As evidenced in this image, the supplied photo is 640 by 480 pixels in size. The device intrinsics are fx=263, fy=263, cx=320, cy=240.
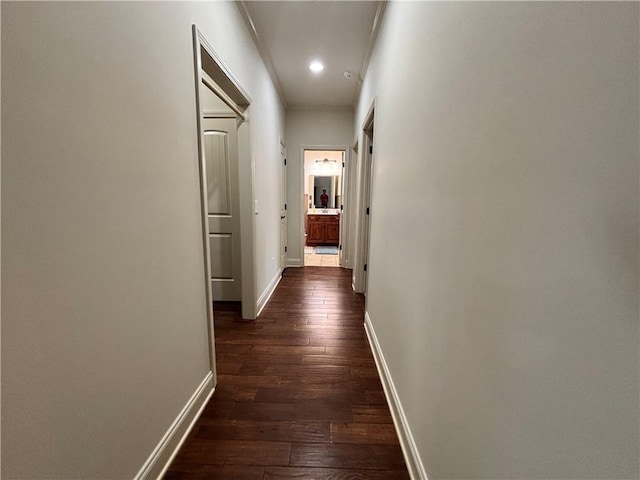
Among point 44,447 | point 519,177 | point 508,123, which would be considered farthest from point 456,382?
point 44,447

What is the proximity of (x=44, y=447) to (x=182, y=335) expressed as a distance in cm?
64

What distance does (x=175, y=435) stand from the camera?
128 centimetres

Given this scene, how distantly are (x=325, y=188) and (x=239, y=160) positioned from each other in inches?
194

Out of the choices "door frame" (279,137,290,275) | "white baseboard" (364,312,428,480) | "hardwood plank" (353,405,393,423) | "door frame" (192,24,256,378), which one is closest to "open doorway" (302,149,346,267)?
"door frame" (279,137,290,275)

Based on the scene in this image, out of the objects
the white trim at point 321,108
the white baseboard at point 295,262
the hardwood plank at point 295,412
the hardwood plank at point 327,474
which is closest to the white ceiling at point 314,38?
the white trim at point 321,108

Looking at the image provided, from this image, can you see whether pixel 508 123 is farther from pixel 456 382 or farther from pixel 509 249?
pixel 456 382

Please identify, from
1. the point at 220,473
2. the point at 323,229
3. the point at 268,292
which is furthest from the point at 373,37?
the point at 323,229

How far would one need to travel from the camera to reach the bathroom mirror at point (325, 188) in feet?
23.3

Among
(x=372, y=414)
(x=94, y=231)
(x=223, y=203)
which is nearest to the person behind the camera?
(x=94, y=231)

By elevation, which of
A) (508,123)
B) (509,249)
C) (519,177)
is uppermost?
(508,123)

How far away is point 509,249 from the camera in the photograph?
0.61 m

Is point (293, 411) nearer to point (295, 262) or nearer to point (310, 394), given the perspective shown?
point (310, 394)

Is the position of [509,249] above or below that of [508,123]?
below

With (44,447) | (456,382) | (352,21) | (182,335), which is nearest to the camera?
(44,447)
